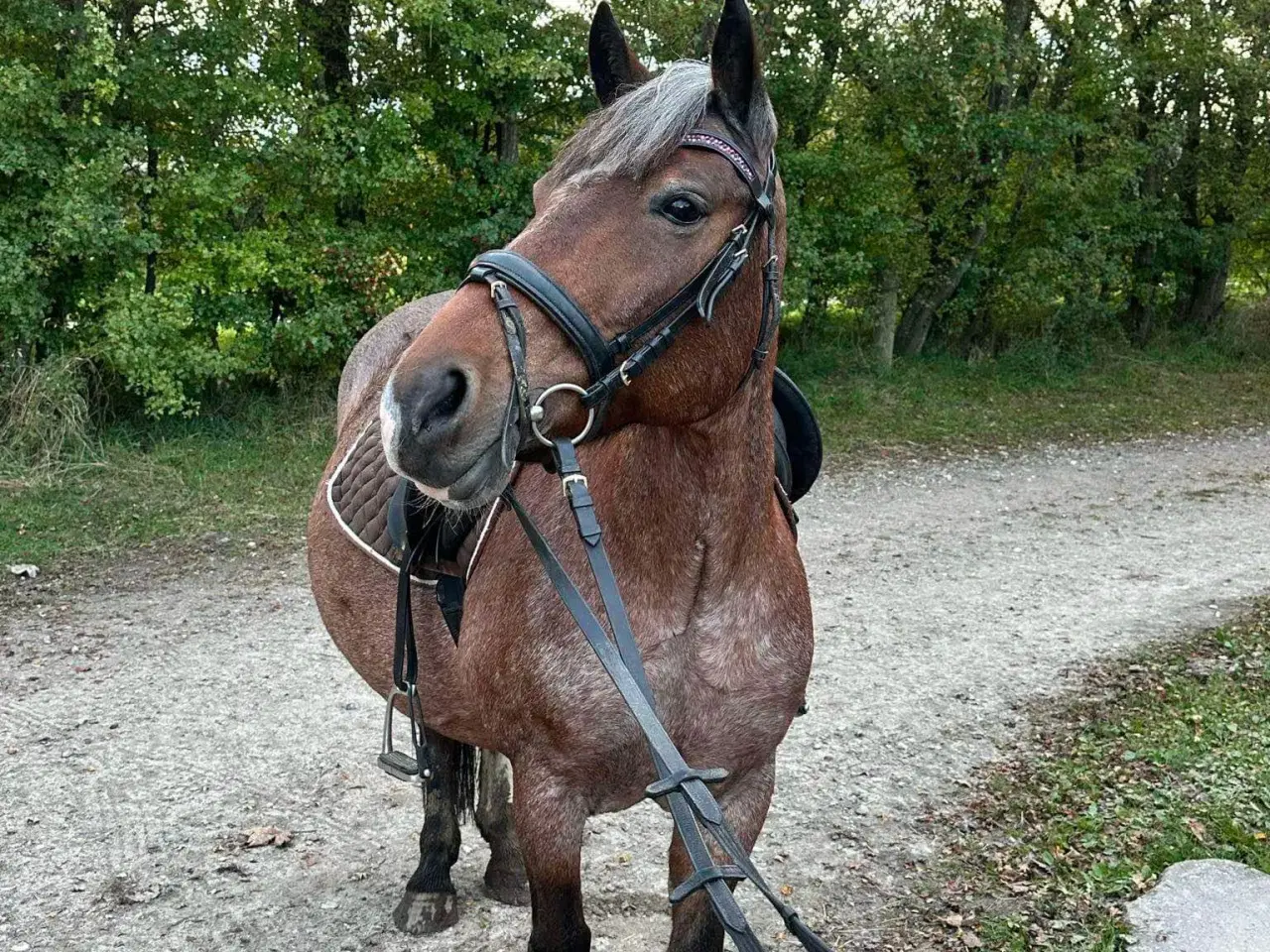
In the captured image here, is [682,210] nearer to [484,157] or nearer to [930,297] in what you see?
[484,157]

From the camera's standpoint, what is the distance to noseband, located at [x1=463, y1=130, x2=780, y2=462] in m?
1.78

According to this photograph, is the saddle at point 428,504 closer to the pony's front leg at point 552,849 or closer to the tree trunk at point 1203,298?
the pony's front leg at point 552,849

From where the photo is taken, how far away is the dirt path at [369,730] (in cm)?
362

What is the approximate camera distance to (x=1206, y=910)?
11.0 feet

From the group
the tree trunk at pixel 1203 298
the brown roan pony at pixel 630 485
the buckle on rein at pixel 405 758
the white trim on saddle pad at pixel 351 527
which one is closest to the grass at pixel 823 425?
the tree trunk at pixel 1203 298

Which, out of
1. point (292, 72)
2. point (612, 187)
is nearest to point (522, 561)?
point (612, 187)

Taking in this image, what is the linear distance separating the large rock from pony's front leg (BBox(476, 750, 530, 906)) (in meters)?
2.15

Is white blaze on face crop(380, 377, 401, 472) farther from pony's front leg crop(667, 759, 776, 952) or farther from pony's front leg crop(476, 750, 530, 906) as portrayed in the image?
pony's front leg crop(476, 750, 530, 906)

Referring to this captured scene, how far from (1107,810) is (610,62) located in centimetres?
362

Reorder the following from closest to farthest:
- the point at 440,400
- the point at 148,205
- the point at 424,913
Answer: the point at 440,400
the point at 424,913
the point at 148,205

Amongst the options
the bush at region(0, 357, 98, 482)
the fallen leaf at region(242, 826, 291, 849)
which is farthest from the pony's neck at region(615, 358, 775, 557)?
the bush at region(0, 357, 98, 482)

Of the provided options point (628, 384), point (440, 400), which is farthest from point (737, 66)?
point (440, 400)

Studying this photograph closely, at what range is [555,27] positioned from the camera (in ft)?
35.2

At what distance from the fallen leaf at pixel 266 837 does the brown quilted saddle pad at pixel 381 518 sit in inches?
57.9
